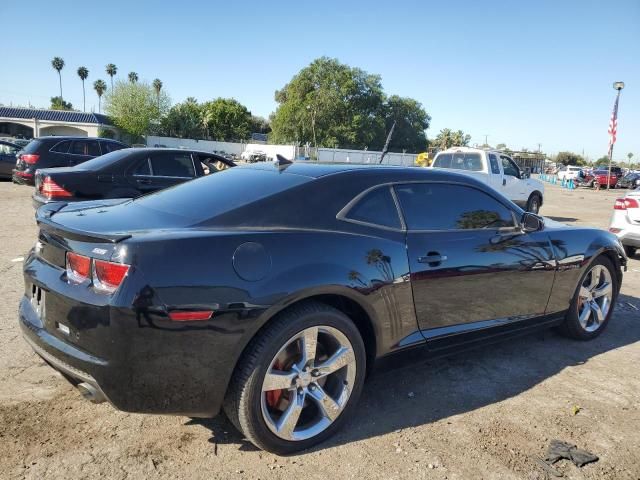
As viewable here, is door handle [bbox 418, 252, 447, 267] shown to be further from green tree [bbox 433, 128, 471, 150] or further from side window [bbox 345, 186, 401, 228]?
green tree [bbox 433, 128, 471, 150]

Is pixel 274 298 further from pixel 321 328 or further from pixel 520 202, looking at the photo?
pixel 520 202

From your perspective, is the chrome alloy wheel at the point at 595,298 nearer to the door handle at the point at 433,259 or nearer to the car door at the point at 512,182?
the door handle at the point at 433,259

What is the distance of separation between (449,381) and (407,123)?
79351mm

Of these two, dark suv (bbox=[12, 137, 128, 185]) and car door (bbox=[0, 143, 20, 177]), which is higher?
dark suv (bbox=[12, 137, 128, 185])

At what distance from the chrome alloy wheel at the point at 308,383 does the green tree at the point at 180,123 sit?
71.4m

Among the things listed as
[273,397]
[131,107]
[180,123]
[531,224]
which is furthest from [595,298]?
[180,123]

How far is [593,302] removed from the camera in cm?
444

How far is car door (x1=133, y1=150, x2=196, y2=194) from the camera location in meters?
7.82

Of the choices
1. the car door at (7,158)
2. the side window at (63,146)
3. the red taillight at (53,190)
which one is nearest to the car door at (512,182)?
the red taillight at (53,190)

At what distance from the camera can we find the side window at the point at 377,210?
292cm

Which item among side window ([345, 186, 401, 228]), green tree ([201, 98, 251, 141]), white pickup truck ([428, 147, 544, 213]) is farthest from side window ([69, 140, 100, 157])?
green tree ([201, 98, 251, 141])

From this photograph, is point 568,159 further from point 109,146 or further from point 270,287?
point 270,287

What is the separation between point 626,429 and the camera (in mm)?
2973

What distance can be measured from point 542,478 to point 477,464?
310 mm
